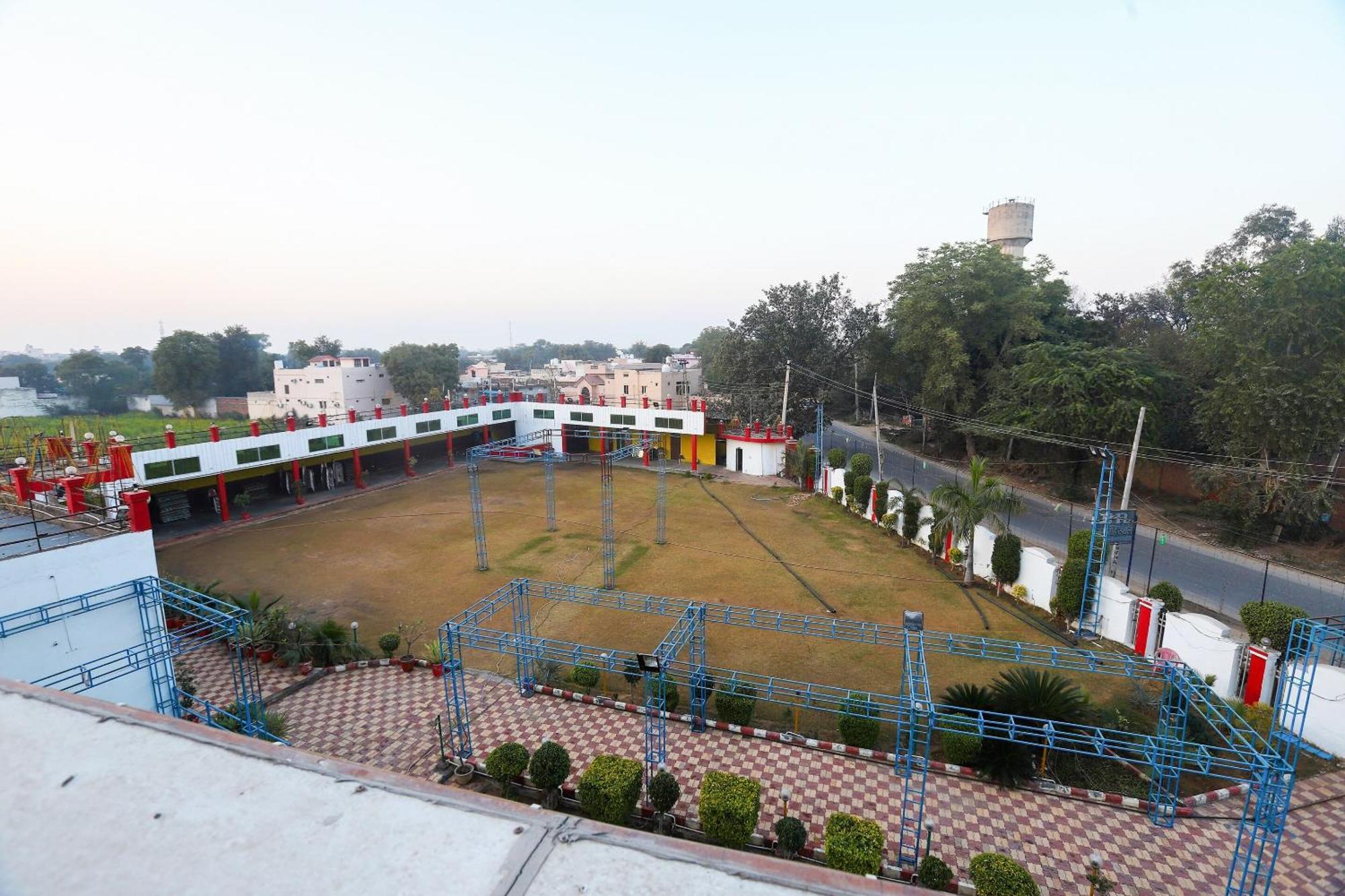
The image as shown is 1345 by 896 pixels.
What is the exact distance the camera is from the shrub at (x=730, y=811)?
328 inches

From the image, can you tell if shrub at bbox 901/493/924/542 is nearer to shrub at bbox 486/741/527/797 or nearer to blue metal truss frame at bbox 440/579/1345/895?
blue metal truss frame at bbox 440/579/1345/895

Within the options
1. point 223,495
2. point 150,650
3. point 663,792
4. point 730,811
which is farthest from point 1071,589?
point 223,495

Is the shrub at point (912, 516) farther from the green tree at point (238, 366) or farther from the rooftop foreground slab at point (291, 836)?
the green tree at point (238, 366)

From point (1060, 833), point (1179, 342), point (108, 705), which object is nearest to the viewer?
point (108, 705)

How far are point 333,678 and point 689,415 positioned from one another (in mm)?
24126

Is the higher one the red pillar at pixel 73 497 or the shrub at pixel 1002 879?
the red pillar at pixel 73 497

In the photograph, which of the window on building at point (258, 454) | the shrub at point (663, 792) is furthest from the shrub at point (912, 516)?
the window on building at point (258, 454)

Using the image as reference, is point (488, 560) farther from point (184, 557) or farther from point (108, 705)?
point (108, 705)

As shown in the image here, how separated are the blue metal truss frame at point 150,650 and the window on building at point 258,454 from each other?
15.1 meters

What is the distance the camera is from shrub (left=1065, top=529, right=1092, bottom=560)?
15523mm

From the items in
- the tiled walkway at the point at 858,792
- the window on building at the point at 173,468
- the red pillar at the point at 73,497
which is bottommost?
the tiled walkway at the point at 858,792

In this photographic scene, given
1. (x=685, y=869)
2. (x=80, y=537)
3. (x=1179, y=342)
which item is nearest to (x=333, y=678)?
(x=80, y=537)

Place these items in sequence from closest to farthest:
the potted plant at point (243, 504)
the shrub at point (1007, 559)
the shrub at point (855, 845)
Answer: the shrub at point (855, 845) < the shrub at point (1007, 559) < the potted plant at point (243, 504)

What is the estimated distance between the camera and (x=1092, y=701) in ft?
40.2
